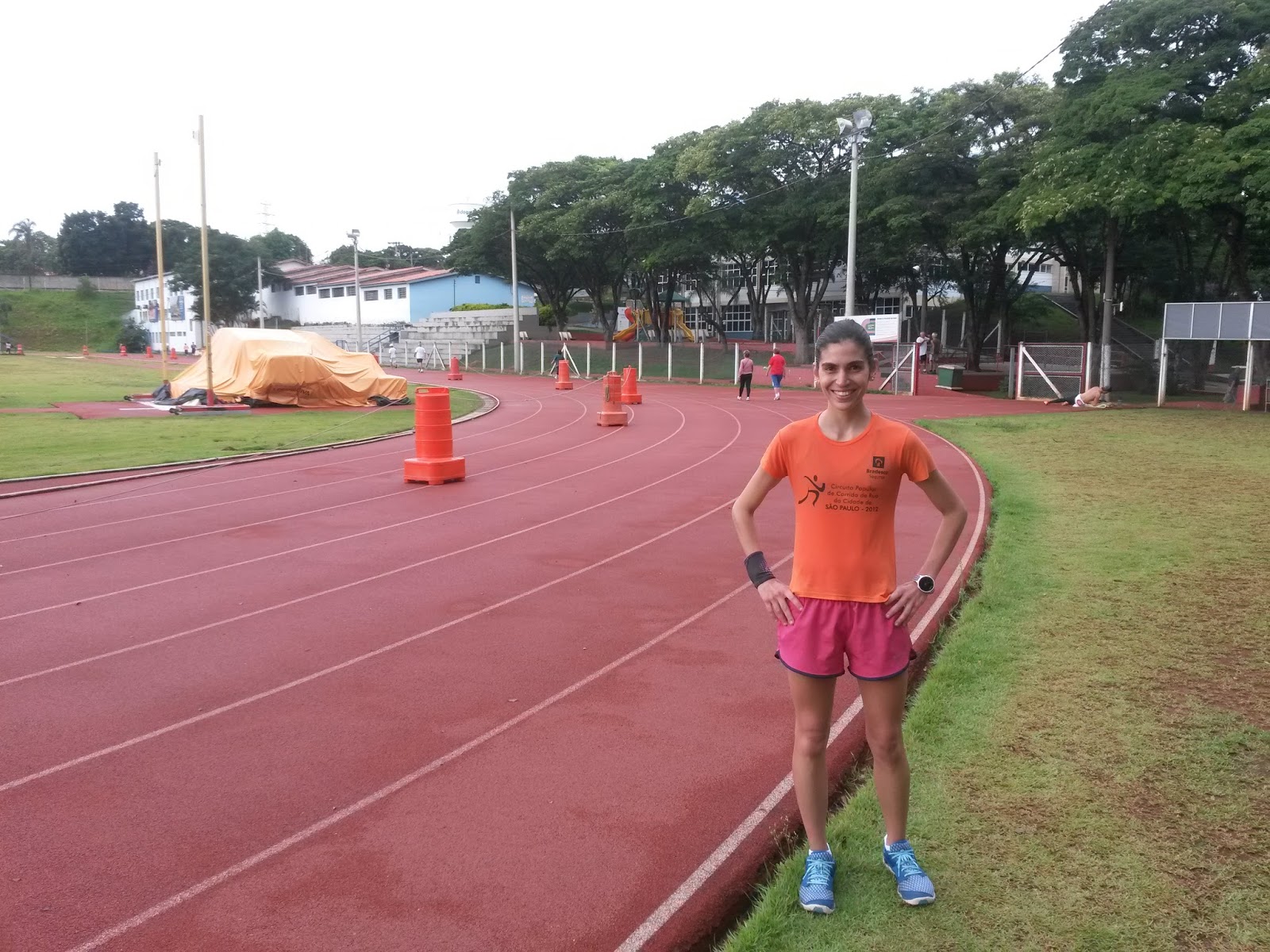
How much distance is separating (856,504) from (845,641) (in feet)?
1.48

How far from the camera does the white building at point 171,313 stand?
233 ft

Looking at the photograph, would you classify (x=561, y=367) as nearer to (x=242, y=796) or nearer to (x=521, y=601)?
(x=521, y=601)

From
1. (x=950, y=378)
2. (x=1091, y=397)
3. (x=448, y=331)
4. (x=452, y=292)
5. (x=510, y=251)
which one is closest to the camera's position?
(x=1091, y=397)

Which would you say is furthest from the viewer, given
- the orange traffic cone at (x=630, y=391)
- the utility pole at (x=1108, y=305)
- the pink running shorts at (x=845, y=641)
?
the orange traffic cone at (x=630, y=391)

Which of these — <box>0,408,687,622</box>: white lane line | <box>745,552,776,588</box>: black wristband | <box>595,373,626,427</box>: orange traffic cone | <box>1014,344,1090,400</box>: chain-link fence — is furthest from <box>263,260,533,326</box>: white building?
<box>745,552,776,588</box>: black wristband

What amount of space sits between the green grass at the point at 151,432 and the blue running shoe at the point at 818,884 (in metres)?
13.2

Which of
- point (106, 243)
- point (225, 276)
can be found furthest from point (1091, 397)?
point (106, 243)

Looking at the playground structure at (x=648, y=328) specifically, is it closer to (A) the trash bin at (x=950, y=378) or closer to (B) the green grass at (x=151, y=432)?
(A) the trash bin at (x=950, y=378)

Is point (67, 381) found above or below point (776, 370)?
below

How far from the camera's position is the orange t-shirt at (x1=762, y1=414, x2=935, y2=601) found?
307 cm

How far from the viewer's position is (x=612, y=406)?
66.9 ft

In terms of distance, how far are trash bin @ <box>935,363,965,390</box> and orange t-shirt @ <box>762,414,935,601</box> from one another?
93.0 feet

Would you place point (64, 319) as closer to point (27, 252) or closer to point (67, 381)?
point (27, 252)

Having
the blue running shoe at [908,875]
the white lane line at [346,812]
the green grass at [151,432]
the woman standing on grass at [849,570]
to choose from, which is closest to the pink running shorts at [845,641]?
the woman standing on grass at [849,570]
